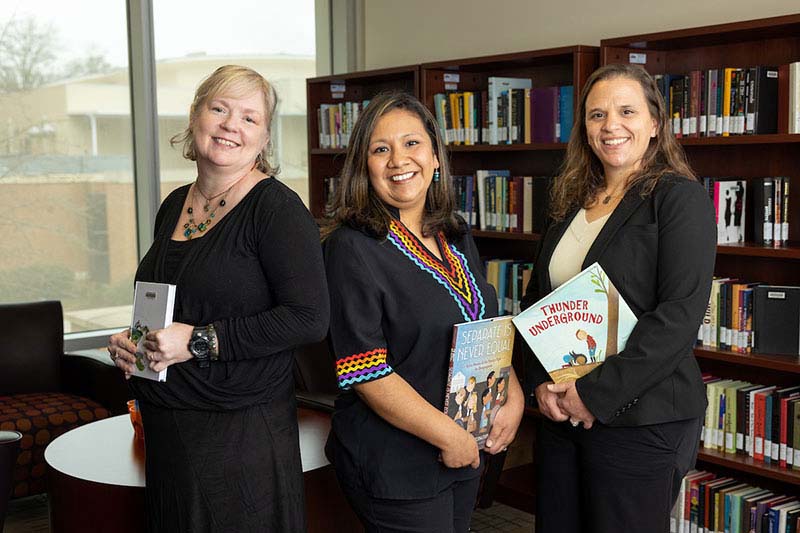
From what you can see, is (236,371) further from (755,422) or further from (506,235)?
(506,235)

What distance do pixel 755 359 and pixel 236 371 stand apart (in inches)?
87.9

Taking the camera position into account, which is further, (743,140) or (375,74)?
(375,74)

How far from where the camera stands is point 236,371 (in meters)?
1.88

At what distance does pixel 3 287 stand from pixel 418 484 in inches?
156

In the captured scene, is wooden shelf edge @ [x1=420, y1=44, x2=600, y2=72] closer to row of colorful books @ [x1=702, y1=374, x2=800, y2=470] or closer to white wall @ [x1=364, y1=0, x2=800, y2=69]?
white wall @ [x1=364, y1=0, x2=800, y2=69]

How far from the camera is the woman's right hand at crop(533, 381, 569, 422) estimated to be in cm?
222

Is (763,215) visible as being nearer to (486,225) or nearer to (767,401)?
(767,401)

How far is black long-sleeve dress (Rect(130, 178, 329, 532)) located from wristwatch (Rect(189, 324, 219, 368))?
17 mm

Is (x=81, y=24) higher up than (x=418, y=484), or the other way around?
(x=81, y=24)

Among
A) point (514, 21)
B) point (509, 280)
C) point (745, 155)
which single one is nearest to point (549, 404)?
point (745, 155)

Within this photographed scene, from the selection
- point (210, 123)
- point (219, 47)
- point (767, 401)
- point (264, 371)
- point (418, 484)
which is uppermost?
point (219, 47)

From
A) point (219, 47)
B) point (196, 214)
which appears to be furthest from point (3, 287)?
point (196, 214)

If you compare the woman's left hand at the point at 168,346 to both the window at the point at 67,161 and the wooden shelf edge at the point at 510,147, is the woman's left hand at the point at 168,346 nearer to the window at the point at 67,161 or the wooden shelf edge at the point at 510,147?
the wooden shelf edge at the point at 510,147

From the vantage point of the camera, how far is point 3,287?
5113 millimetres
